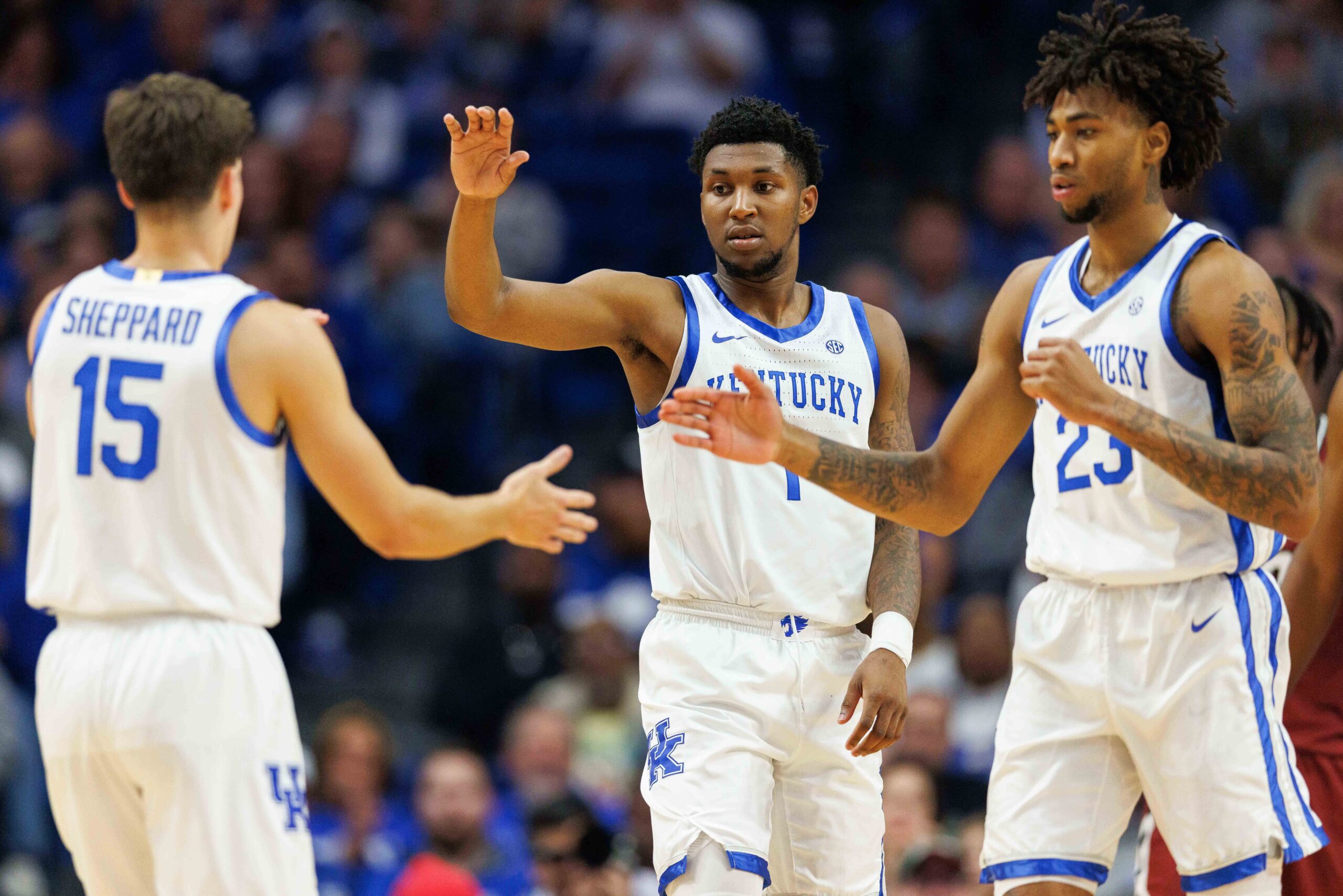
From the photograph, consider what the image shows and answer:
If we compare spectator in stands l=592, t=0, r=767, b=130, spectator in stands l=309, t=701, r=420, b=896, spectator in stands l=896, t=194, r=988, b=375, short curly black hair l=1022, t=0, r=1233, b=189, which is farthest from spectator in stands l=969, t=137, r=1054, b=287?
short curly black hair l=1022, t=0, r=1233, b=189

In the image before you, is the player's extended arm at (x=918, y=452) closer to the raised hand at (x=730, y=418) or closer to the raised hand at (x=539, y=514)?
the raised hand at (x=730, y=418)

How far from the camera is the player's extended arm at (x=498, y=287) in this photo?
15.7 feet

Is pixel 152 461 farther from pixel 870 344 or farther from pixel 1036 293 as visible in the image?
pixel 1036 293

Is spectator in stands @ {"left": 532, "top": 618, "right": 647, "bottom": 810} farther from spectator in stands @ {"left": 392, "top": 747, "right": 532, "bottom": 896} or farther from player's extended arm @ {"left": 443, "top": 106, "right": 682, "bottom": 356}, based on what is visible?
player's extended arm @ {"left": 443, "top": 106, "right": 682, "bottom": 356}

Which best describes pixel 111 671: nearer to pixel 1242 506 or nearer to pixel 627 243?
pixel 1242 506

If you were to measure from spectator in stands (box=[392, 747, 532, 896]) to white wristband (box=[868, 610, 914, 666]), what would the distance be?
369 centimetres

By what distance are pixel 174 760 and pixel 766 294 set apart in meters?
2.27

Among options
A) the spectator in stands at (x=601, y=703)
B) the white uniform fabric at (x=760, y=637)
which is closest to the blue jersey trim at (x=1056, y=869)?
the white uniform fabric at (x=760, y=637)

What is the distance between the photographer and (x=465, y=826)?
8070 millimetres

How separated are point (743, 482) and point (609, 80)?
7267 millimetres

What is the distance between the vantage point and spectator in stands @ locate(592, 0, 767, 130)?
11.5 m

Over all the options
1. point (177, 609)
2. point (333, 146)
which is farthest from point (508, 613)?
point (177, 609)

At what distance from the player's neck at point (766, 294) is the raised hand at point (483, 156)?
Answer: 2.49ft

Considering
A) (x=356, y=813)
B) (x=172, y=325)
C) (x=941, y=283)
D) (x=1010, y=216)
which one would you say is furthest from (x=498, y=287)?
(x=1010, y=216)
